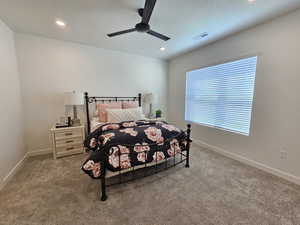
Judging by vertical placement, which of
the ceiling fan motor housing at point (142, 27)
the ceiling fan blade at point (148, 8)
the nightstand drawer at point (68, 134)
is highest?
the ceiling fan blade at point (148, 8)

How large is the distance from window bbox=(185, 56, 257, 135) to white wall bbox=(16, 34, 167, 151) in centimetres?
207

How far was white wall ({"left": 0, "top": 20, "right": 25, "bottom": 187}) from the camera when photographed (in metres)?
2.04

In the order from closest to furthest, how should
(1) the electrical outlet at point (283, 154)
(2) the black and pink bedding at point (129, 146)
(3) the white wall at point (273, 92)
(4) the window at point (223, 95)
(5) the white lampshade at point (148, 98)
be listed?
(2) the black and pink bedding at point (129, 146) → (3) the white wall at point (273, 92) → (1) the electrical outlet at point (283, 154) → (4) the window at point (223, 95) → (5) the white lampshade at point (148, 98)

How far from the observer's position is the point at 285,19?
6.62ft

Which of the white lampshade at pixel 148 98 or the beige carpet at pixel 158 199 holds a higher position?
the white lampshade at pixel 148 98

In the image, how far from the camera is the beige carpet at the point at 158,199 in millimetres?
1419

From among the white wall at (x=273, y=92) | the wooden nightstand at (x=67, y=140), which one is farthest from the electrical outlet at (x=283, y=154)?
the wooden nightstand at (x=67, y=140)

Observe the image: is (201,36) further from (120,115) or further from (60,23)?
(60,23)

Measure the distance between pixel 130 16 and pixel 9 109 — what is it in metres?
2.56

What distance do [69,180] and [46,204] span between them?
1.52ft

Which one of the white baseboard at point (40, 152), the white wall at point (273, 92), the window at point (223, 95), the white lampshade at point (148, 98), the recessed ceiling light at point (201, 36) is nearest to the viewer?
the white wall at point (273, 92)

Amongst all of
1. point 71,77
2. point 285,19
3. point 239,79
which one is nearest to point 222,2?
point 285,19

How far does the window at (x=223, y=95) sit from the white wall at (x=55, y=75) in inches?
81.4

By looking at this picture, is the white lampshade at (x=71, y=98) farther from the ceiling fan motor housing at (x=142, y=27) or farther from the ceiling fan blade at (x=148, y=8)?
the ceiling fan blade at (x=148, y=8)
